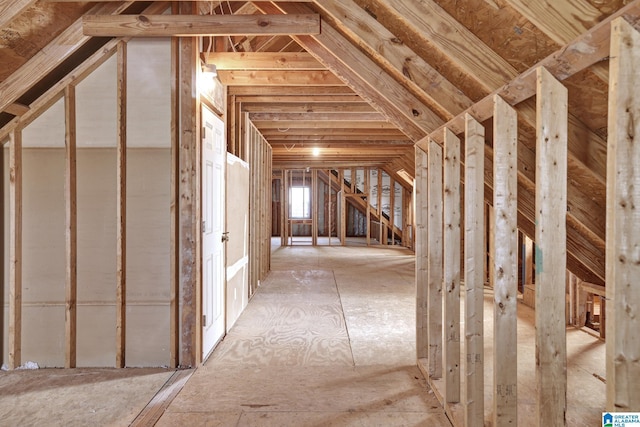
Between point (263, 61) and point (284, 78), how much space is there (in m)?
0.44

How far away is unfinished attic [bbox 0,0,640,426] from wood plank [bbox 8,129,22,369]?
1cm

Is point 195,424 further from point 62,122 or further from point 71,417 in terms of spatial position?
point 62,122

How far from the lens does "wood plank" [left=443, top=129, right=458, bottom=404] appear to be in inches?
92.4

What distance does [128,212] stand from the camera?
9.64ft

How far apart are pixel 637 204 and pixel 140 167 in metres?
2.96

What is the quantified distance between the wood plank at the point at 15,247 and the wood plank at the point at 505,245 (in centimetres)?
327

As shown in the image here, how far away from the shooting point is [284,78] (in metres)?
4.12

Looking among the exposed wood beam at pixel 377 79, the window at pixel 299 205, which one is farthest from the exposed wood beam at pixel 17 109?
the window at pixel 299 205

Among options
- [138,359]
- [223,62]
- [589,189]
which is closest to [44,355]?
[138,359]

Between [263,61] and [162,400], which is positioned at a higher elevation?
[263,61]

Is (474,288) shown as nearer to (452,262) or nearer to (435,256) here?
(452,262)

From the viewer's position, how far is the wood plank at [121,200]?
114 inches

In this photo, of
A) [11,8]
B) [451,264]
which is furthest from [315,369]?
[11,8]

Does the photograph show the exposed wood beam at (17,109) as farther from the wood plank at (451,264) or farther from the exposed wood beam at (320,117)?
the exposed wood beam at (320,117)
